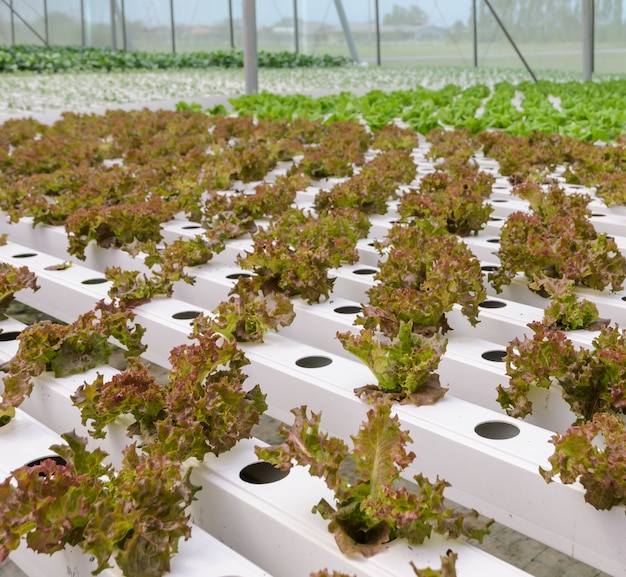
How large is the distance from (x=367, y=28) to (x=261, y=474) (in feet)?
74.4

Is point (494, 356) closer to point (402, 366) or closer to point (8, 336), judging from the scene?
point (402, 366)

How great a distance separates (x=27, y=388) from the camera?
9.46 ft

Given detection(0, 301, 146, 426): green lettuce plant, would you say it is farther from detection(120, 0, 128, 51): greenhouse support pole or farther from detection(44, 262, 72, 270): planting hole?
detection(120, 0, 128, 51): greenhouse support pole

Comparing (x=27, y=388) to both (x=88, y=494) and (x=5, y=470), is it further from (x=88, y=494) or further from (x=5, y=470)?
(x=88, y=494)

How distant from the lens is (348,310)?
12.1 feet

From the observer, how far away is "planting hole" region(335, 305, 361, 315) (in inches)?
143

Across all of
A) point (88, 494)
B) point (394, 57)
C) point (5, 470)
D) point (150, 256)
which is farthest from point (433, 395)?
point (394, 57)

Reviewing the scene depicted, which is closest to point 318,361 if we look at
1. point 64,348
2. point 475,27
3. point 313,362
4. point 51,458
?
point 313,362

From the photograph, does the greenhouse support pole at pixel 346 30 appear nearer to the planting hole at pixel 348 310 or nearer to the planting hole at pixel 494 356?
the planting hole at pixel 348 310

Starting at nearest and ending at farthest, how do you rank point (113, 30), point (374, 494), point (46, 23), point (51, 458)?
point (374, 494) < point (51, 458) < point (113, 30) < point (46, 23)

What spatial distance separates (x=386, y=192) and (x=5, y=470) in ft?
11.6

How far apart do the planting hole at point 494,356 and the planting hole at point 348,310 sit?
2.33 ft

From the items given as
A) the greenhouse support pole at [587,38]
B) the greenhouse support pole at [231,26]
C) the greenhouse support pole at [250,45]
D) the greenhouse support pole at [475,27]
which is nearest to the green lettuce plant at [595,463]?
the greenhouse support pole at [250,45]

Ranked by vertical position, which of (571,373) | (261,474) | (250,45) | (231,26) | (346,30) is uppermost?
(231,26)
